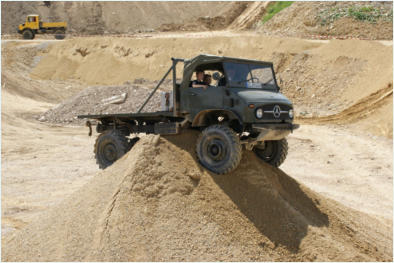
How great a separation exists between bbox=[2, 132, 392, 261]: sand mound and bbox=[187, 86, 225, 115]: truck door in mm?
610

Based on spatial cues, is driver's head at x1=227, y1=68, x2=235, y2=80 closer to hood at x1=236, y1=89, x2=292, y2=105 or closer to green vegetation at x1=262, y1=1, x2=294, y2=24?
hood at x1=236, y1=89, x2=292, y2=105

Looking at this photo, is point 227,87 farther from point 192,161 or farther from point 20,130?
point 20,130

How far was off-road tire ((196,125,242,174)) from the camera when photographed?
6668 millimetres

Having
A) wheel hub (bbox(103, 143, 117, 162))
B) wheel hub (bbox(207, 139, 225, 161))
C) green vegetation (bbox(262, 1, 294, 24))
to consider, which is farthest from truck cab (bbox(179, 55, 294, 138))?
green vegetation (bbox(262, 1, 294, 24))

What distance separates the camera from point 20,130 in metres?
19.2

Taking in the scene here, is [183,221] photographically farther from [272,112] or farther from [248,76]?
[248,76]

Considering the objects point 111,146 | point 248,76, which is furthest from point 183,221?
point 111,146

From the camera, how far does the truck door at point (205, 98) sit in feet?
23.4

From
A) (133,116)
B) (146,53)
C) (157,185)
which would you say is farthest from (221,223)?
(146,53)

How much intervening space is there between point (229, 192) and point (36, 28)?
4175cm

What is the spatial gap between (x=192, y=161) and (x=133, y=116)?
7.42ft

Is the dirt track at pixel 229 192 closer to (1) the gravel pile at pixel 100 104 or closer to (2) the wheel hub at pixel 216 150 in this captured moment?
(2) the wheel hub at pixel 216 150

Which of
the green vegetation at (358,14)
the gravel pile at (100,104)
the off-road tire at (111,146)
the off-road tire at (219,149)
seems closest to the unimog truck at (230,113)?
the off-road tire at (219,149)

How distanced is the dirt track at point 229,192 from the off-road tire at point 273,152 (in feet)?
0.91
